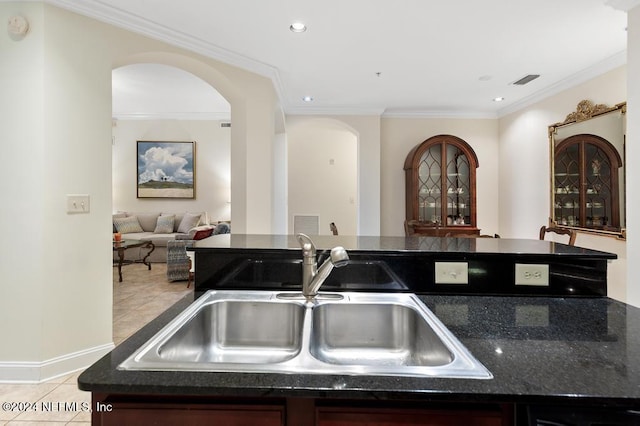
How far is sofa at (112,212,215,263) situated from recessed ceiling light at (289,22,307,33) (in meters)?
3.79

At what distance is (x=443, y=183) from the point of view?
180 inches

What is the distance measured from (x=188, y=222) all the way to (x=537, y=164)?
547 cm

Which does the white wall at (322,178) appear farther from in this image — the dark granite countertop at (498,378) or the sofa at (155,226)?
the dark granite countertop at (498,378)

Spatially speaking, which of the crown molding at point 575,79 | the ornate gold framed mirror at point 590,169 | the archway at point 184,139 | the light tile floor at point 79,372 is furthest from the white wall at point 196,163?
the ornate gold framed mirror at point 590,169

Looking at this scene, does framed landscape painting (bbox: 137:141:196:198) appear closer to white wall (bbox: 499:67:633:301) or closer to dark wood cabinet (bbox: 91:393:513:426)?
white wall (bbox: 499:67:633:301)

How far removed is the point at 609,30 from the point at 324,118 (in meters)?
3.08

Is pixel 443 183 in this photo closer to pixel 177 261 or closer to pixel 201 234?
pixel 201 234

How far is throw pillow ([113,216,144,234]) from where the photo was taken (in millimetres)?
5633

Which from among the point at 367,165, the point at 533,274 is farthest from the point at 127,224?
the point at 533,274

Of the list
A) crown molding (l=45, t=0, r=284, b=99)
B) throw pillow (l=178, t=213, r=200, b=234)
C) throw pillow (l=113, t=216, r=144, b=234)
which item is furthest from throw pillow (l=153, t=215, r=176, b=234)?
crown molding (l=45, t=0, r=284, b=99)

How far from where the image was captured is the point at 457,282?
1117mm

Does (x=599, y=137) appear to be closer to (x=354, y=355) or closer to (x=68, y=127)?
(x=354, y=355)

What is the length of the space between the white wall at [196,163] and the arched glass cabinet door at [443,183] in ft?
12.0

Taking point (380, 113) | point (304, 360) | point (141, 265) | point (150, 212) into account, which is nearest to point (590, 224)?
point (380, 113)
